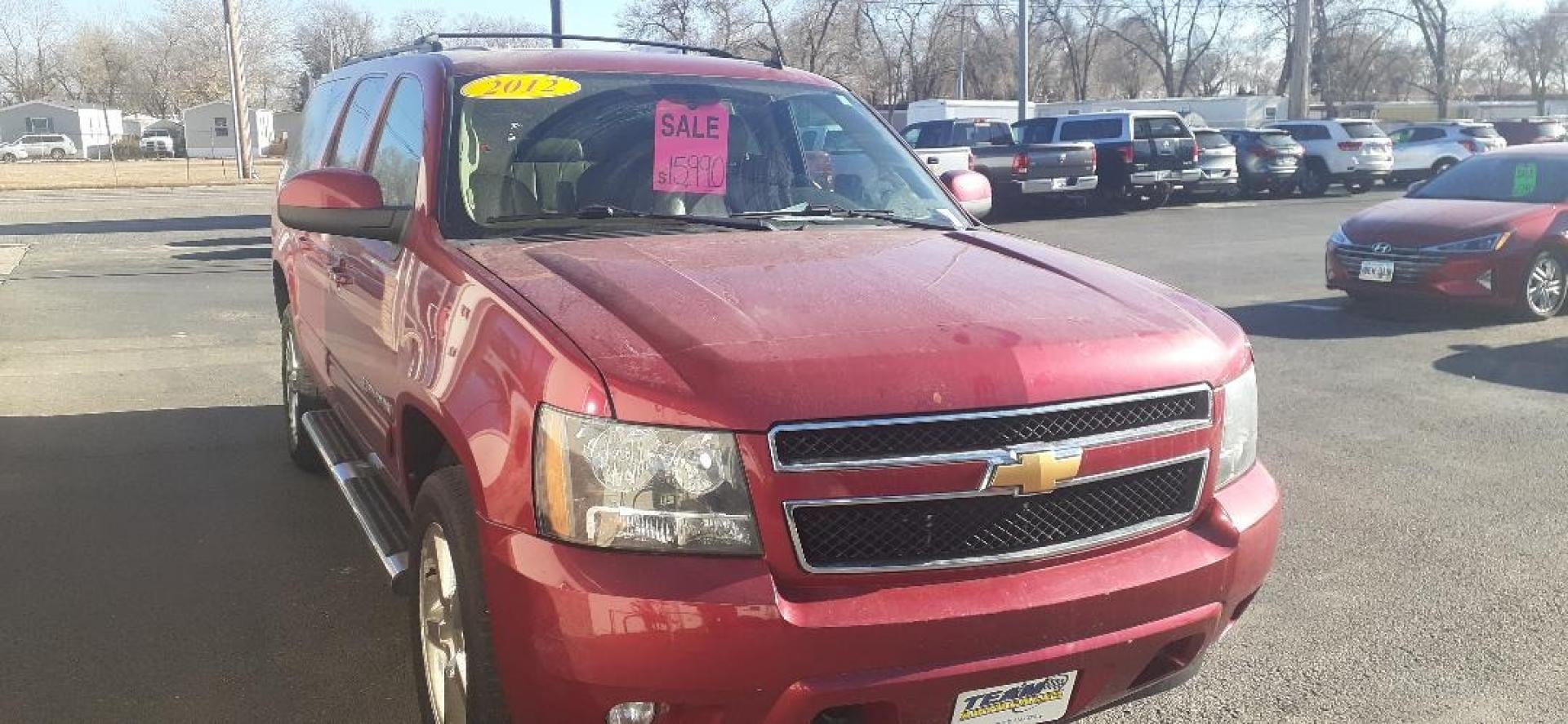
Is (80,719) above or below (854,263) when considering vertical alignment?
below

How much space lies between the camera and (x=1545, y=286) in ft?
33.1

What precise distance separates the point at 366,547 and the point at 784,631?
2964mm

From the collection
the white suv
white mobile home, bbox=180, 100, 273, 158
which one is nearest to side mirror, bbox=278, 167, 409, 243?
the white suv

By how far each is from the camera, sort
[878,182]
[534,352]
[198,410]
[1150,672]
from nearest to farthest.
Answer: [534,352] → [1150,672] → [878,182] → [198,410]

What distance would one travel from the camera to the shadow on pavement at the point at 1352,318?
970 centimetres

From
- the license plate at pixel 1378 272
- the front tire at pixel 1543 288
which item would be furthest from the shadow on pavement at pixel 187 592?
the front tire at pixel 1543 288

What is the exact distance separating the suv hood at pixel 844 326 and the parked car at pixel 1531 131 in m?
34.9

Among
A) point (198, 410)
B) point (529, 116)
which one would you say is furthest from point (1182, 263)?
point (529, 116)

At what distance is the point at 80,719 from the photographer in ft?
11.2

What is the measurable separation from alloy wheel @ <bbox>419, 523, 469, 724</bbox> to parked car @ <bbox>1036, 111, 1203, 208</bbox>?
832 inches

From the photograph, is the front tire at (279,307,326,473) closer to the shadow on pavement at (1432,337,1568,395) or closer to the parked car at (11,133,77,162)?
the shadow on pavement at (1432,337,1568,395)

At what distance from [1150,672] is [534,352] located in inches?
59.7

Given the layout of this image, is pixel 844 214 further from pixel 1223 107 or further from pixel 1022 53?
pixel 1223 107

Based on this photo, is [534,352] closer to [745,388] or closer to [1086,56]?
[745,388]
